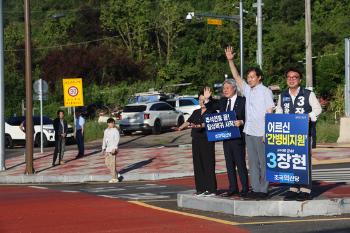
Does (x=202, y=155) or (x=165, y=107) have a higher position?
(x=165, y=107)

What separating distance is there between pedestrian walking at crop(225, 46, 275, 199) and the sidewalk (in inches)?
354

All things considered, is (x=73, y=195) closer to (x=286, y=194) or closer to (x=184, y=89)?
(x=286, y=194)

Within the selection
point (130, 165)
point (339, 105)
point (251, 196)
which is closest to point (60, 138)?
point (130, 165)

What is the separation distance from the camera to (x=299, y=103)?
11.1 meters

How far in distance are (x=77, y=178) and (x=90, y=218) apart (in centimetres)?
971

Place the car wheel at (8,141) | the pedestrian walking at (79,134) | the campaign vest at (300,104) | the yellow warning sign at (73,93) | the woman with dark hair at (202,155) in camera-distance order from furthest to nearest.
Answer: the car wheel at (8,141) < the yellow warning sign at (73,93) < the pedestrian walking at (79,134) < the woman with dark hair at (202,155) < the campaign vest at (300,104)

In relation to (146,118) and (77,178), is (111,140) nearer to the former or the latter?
(77,178)

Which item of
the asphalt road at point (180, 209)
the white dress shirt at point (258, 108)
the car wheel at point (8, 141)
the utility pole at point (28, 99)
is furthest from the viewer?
the car wheel at point (8, 141)

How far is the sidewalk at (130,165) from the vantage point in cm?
2116

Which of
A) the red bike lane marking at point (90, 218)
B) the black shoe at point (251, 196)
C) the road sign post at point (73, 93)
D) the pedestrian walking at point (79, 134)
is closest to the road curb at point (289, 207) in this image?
the black shoe at point (251, 196)

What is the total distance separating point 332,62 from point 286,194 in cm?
4834

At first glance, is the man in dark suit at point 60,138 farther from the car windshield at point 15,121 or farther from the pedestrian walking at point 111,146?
the car windshield at point 15,121

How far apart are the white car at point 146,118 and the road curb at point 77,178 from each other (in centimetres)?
1949

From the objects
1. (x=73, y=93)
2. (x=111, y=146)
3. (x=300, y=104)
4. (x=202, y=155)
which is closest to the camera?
(x=300, y=104)
